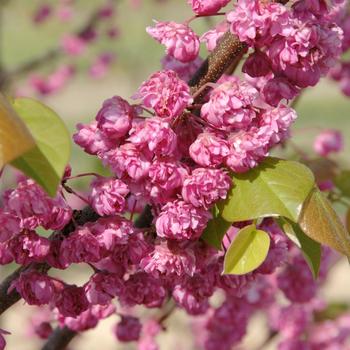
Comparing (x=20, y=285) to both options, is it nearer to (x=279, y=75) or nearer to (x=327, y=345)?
(x=279, y=75)

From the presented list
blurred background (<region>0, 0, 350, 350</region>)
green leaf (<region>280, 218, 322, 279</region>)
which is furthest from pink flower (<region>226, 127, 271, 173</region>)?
blurred background (<region>0, 0, 350, 350</region>)

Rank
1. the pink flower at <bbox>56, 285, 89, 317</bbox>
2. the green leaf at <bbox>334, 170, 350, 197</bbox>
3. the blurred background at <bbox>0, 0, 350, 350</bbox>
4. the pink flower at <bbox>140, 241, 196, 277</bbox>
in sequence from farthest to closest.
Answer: the blurred background at <bbox>0, 0, 350, 350</bbox> < the green leaf at <bbox>334, 170, 350, 197</bbox> < the pink flower at <bbox>56, 285, 89, 317</bbox> < the pink flower at <bbox>140, 241, 196, 277</bbox>

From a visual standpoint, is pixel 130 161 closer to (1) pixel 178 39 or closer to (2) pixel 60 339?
(1) pixel 178 39

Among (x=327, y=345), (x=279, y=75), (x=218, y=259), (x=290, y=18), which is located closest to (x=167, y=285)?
(x=218, y=259)

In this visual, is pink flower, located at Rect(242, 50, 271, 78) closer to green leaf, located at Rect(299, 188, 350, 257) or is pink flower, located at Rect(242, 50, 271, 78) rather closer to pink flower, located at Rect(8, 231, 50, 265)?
green leaf, located at Rect(299, 188, 350, 257)

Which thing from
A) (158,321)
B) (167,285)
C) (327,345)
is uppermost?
(167,285)

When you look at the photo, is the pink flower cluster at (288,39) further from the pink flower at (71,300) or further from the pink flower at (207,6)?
the pink flower at (71,300)

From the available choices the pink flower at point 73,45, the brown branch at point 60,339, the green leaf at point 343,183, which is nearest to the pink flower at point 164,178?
the brown branch at point 60,339
